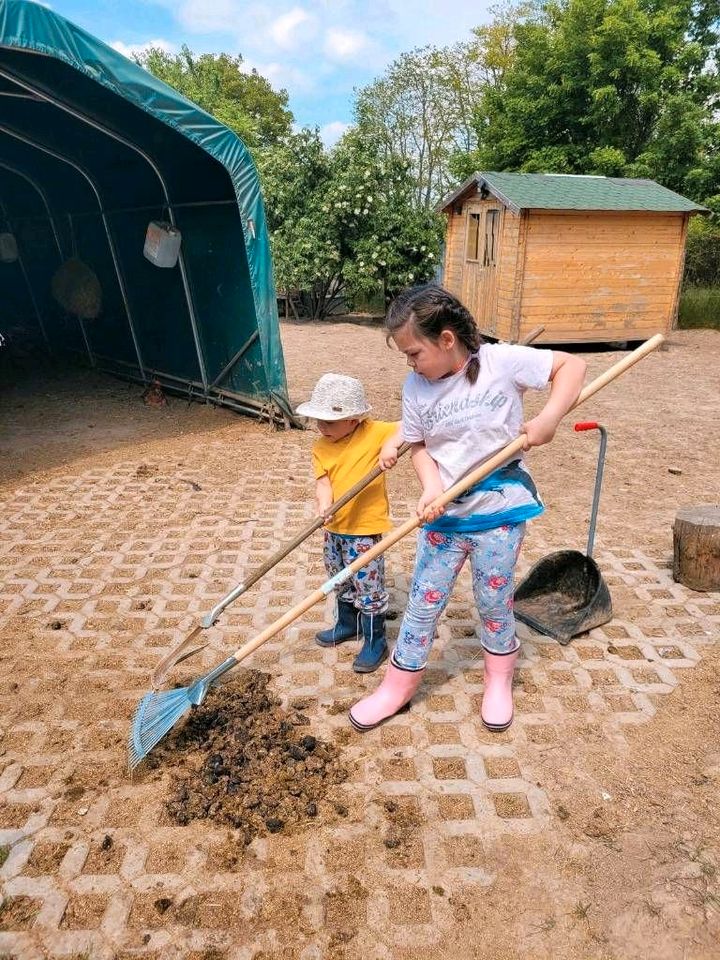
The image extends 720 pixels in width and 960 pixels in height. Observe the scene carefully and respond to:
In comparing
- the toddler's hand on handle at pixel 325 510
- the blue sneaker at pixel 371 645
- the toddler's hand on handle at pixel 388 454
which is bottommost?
the blue sneaker at pixel 371 645

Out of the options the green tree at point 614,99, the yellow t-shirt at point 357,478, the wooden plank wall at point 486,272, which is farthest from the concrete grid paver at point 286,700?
the green tree at point 614,99

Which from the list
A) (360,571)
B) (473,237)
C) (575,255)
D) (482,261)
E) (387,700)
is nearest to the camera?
(387,700)

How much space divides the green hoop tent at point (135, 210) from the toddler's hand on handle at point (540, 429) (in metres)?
5.03

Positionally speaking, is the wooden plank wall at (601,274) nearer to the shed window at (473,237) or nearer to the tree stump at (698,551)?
the shed window at (473,237)

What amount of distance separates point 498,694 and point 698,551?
2.02 metres

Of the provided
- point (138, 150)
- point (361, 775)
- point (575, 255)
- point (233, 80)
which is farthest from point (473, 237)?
point (233, 80)

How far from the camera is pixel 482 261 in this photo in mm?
15023

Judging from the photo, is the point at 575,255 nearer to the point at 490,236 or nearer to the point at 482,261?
the point at 490,236

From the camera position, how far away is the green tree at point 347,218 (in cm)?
1697

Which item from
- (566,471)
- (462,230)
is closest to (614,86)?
(462,230)

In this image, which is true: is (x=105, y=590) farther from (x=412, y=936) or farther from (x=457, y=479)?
(x=412, y=936)

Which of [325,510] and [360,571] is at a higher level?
[325,510]

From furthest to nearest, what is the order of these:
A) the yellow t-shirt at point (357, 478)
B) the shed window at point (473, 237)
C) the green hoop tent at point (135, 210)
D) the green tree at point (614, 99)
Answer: the green tree at point (614, 99), the shed window at point (473, 237), the green hoop tent at point (135, 210), the yellow t-shirt at point (357, 478)

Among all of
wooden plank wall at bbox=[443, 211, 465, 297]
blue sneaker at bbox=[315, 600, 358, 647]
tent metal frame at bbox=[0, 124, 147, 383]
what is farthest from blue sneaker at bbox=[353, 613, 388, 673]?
wooden plank wall at bbox=[443, 211, 465, 297]
